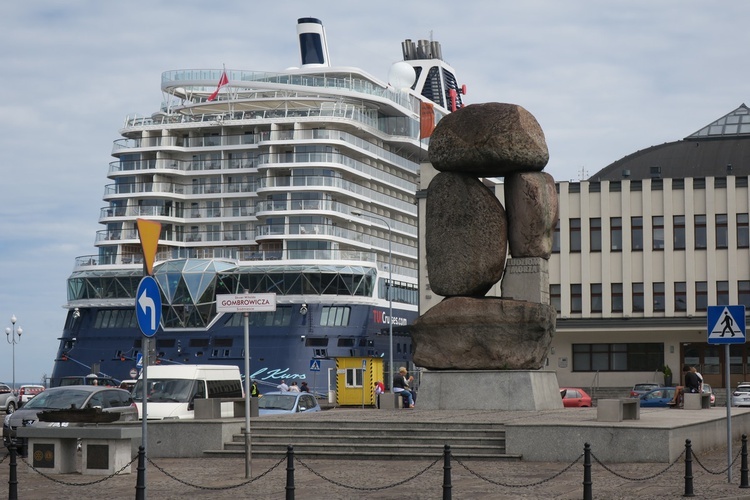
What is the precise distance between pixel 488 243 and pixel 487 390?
312 cm

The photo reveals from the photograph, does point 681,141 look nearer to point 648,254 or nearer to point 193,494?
point 648,254

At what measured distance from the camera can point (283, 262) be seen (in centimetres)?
7150

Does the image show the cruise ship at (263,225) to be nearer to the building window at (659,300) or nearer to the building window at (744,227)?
the building window at (659,300)

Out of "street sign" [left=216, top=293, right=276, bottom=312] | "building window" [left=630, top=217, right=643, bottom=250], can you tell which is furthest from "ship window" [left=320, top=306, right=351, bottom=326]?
"street sign" [left=216, top=293, right=276, bottom=312]

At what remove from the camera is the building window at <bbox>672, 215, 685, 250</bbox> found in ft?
205

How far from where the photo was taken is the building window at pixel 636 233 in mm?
63062

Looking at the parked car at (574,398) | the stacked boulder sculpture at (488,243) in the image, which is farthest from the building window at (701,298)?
the stacked boulder sculpture at (488,243)

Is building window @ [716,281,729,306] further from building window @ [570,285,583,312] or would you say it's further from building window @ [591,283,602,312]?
building window @ [570,285,583,312]

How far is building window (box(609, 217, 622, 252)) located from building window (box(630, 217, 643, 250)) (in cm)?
61

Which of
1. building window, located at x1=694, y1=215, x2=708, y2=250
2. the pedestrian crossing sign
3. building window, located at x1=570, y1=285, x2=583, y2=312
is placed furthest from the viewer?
building window, located at x1=570, y1=285, x2=583, y2=312

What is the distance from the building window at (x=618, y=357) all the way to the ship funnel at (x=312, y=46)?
105 feet

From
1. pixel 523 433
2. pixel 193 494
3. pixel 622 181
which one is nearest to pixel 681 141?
pixel 622 181

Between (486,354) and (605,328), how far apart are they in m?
38.2

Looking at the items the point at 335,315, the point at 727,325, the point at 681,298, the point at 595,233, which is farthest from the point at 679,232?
the point at 727,325
